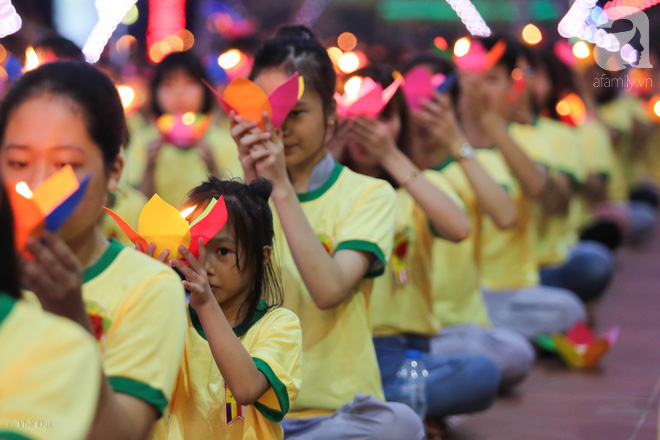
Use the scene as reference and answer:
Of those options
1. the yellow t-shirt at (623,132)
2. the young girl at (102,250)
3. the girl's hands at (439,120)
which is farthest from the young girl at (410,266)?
the yellow t-shirt at (623,132)

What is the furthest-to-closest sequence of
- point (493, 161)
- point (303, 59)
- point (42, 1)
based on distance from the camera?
1. point (42, 1)
2. point (493, 161)
3. point (303, 59)

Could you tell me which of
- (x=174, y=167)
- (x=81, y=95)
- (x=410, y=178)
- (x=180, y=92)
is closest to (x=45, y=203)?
(x=81, y=95)

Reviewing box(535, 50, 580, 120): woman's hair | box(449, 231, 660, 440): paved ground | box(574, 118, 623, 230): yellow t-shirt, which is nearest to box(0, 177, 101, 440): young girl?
box(449, 231, 660, 440): paved ground

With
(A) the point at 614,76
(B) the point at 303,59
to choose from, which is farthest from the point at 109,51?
(B) the point at 303,59

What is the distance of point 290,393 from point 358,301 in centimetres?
61

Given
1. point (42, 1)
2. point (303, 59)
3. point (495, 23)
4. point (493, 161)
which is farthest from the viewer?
point (495, 23)

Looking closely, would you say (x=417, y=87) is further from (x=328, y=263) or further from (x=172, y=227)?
(x=172, y=227)

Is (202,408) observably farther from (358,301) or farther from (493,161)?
(493,161)

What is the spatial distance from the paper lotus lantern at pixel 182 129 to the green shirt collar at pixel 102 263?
118 inches

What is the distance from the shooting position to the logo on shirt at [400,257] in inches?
118

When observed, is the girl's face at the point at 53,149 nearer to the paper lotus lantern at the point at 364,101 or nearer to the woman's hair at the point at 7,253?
the woman's hair at the point at 7,253

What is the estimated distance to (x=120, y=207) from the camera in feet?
12.3

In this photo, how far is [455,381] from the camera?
10.4 ft

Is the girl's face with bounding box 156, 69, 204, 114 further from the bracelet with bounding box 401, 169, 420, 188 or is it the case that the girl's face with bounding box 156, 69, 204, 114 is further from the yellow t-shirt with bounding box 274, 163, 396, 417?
the yellow t-shirt with bounding box 274, 163, 396, 417
